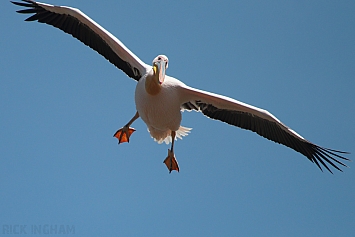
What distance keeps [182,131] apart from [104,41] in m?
1.97

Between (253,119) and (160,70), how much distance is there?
6.98 feet

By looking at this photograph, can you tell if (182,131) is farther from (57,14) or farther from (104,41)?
(57,14)

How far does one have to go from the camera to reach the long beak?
23.9 ft

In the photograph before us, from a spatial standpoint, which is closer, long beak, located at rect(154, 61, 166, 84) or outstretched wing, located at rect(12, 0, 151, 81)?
long beak, located at rect(154, 61, 166, 84)

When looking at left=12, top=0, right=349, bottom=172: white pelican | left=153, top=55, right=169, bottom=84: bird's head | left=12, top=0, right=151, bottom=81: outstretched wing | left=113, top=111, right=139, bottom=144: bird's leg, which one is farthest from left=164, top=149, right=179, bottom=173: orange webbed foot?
left=153, top=55, right=169, bottom=84: bird's head

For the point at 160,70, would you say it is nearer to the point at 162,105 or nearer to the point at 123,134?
the point at 162,105

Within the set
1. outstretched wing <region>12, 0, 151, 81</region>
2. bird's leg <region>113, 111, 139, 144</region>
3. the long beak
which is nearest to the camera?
the long beak

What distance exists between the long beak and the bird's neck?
0.40 feet

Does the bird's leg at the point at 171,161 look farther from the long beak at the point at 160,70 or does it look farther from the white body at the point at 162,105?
the long beak at the point at 160,70

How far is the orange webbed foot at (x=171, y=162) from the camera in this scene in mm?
8664

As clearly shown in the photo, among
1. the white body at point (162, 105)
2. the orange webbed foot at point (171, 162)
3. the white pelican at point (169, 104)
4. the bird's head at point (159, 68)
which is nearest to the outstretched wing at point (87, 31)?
the white pelican at point (169, 104)

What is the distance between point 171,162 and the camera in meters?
8.66

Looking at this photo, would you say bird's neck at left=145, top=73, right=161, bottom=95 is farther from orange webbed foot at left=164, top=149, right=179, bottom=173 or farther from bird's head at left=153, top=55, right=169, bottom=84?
orange webbed foot at left=164, top=149, right=179, bottom=173

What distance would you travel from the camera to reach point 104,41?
28.6 feet
